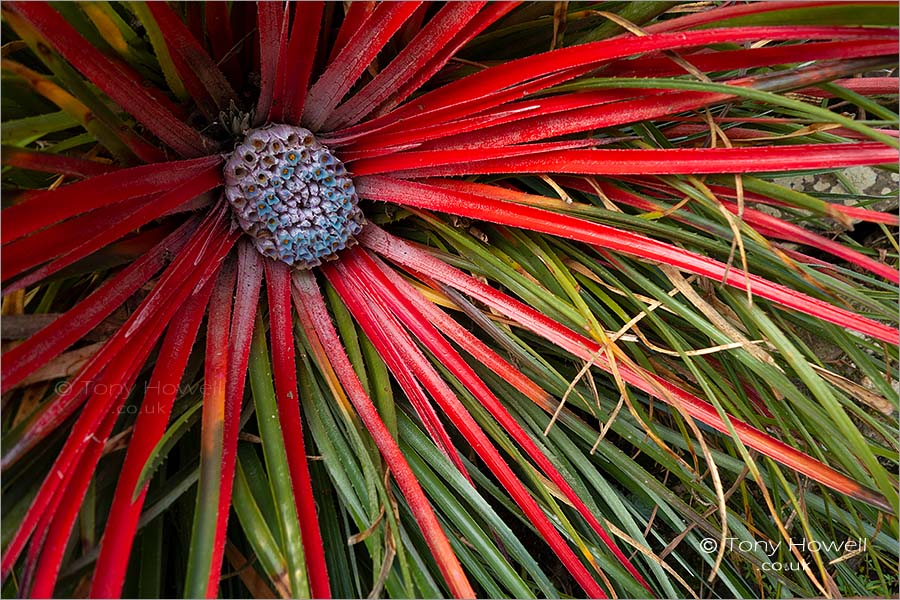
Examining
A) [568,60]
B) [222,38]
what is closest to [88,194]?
[222,38]

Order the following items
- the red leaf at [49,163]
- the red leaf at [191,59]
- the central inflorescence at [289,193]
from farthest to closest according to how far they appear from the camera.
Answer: the central inflorescence at [289,193]
the red leaf at [191,59]
the red leaf at [49,163]

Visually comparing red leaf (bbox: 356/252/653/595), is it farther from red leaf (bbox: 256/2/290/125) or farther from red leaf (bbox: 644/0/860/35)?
red leaf (bbox: 644/0/860/35)

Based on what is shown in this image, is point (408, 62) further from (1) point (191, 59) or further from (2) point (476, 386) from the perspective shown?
(2) point (476, 386)

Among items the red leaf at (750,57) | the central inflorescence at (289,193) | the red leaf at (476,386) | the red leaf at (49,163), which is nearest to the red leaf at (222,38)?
the central inflorescence at (289,193)

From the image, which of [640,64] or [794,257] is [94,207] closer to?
[640,64]

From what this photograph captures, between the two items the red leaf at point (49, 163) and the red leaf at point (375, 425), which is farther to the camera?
the red leaf at point (375, 425)

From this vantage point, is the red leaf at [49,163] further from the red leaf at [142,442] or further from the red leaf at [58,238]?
the red leaf at [142,442]

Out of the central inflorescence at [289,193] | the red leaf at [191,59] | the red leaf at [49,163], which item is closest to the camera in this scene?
the red leaf at [49,163]

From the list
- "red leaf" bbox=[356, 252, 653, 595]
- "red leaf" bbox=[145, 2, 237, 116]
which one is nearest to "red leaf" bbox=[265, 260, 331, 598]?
"red leaf" bbox=[356, 252, 653, 595]
